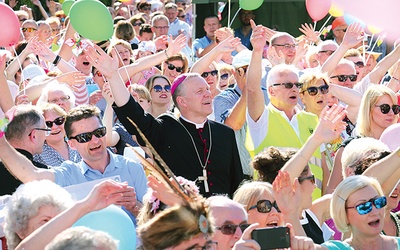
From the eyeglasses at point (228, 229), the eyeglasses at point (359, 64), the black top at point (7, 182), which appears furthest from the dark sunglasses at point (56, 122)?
the eyeglasses at point (359, 64)

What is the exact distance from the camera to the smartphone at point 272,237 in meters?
3.74

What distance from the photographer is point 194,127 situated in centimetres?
590

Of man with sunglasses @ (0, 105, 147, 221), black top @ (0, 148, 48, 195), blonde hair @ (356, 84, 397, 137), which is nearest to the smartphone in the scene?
man with sunglasses @ (0, 105, 147, 221)

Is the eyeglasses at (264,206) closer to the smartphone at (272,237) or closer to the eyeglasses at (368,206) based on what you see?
the eyeglasses at (368,206)

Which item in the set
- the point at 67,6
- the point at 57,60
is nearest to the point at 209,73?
the point at 57,60

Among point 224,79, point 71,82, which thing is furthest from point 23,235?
point 224,79

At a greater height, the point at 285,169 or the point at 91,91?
the point at 285,169

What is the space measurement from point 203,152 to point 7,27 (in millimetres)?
2831

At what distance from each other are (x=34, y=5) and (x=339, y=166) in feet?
36.1

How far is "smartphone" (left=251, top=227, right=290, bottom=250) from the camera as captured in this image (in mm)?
3742

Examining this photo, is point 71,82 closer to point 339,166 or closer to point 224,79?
point 224,79

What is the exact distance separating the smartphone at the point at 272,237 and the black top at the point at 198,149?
74.2 inches

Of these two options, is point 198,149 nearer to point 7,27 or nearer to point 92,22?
point 92,22

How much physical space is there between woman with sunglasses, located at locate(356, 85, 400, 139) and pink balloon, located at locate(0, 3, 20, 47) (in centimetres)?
327
